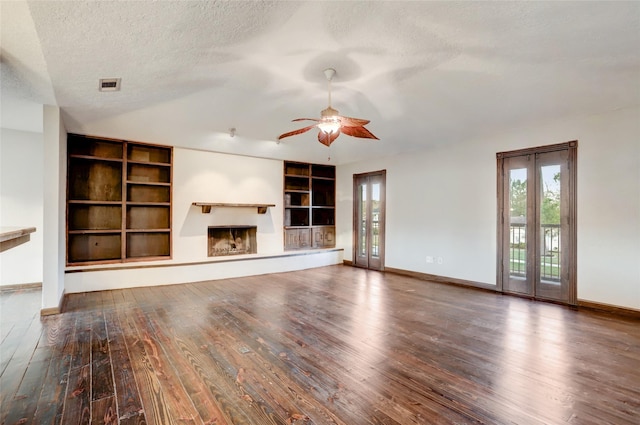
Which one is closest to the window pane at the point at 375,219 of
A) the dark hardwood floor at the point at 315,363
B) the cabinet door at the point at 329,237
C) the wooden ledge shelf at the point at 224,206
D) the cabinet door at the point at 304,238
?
the cabinet door at the point at 329,237

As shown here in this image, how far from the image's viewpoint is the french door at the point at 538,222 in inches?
173

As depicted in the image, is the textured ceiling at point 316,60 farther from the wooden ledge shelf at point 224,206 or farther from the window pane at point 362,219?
the window pane at point 362,219

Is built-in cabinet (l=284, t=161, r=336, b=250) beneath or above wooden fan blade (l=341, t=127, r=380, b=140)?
beneath

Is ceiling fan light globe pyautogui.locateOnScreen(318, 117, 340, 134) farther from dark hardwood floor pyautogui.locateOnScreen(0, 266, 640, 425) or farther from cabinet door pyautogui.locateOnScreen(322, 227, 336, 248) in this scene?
cabinet door pyautogui.locateOnScreen(322, 227, 336, 248)

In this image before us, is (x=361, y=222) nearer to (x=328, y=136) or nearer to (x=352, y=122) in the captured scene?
(x=328, y=136)

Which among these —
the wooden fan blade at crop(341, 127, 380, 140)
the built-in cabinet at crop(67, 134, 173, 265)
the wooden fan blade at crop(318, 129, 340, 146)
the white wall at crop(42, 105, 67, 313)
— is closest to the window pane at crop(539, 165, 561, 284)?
the wooden fan blade at crop(341, 127, 380, 140)

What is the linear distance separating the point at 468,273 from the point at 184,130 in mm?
5515

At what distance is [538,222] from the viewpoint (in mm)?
4672

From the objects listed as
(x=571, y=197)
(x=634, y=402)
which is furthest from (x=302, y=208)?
(x=634, y=402)

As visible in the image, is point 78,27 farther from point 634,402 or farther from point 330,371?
point 634,402

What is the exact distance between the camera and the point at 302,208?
7820 millimetres

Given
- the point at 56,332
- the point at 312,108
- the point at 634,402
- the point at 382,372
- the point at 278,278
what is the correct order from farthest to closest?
1. the point at 278,278
2. the point at 312,108
3. the point at 56,332
4. the point at 382,372
5. the point at 634,402

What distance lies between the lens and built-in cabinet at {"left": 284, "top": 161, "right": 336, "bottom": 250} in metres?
7.54

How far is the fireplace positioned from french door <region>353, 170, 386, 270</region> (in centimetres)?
255
